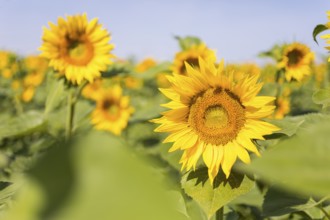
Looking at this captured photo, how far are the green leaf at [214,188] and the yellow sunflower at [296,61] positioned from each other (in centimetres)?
167

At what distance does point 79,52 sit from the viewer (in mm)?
2332

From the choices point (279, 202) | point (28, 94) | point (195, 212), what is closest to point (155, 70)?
point (195, 212)

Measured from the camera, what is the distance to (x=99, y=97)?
431 centimetres

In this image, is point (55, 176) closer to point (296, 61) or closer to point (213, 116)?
point (213, 116)

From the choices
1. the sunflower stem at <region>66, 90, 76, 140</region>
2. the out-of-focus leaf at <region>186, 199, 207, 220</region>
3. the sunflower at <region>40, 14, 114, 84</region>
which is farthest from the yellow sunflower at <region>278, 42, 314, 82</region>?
the out-of-focus leaf at <region>186, 199, 207, 220</region>

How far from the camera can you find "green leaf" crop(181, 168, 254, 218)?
1081 millimetres

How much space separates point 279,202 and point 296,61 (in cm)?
177

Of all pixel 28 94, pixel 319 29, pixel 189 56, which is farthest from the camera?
pixel 28 94

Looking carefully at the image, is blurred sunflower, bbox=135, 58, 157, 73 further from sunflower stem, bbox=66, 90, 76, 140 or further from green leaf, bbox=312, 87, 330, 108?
green leaf, bbox=312, 87, 330, 108

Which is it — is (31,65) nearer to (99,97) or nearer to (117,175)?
(99,97)

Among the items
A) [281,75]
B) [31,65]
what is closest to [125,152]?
[281,75]

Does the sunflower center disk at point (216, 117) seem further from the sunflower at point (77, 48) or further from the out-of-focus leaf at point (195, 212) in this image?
the sunflower at point (77, 48)

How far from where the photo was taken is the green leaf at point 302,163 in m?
0.19

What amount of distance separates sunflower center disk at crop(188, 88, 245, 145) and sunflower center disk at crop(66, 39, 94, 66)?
3.66 feet
